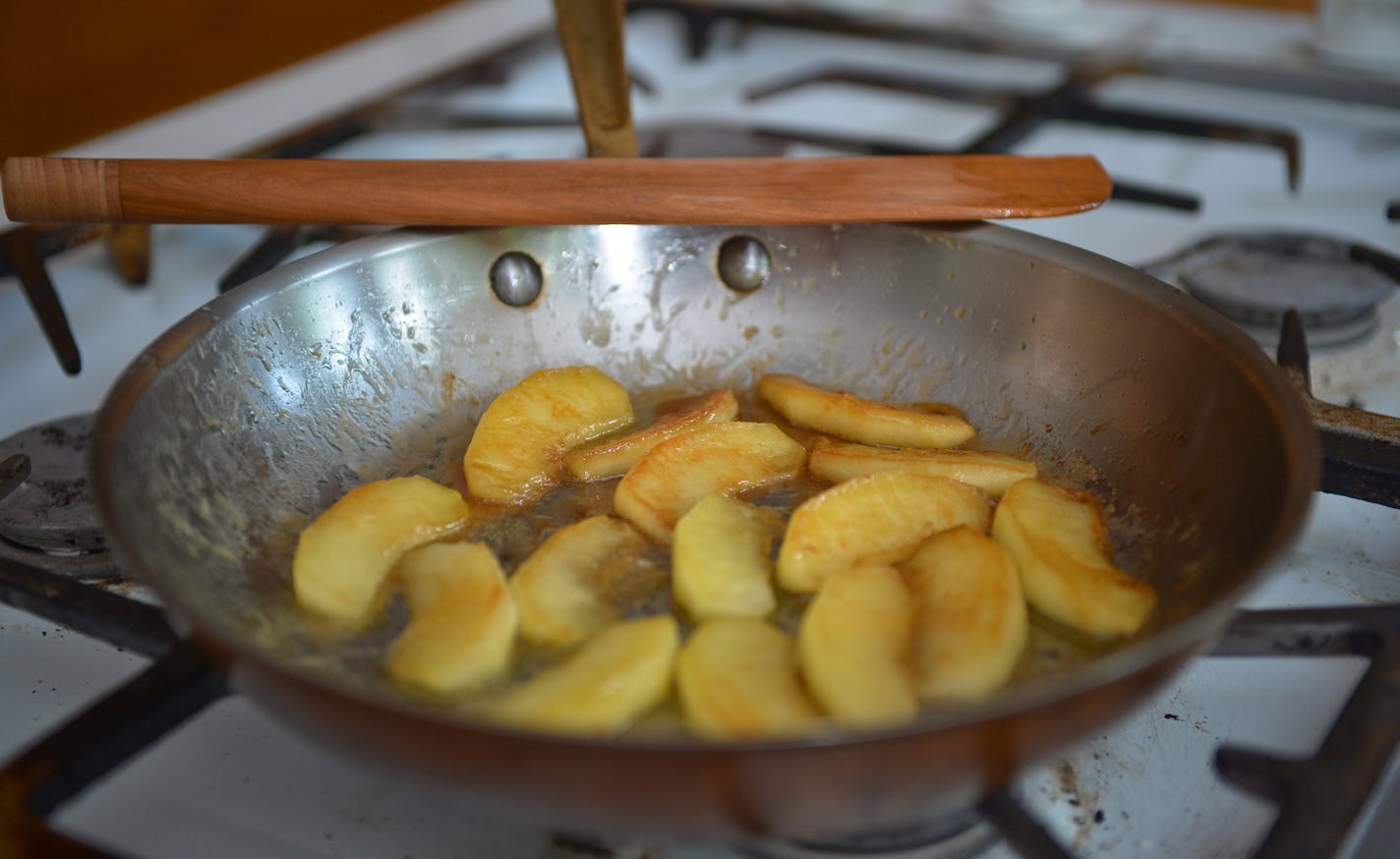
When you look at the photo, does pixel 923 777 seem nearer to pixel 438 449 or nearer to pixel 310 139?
pixel 438 449

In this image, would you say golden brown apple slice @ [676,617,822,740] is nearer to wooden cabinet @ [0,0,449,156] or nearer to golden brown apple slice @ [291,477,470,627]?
golden brown apple slice @ [291,477,470,627]

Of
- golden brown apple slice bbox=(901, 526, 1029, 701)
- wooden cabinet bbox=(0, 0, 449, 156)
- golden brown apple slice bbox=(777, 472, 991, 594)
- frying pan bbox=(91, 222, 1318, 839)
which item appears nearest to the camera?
frying pan bbox=(91, 222, 1318, 839)

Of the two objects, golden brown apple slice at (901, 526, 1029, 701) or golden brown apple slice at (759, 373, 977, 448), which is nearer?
golden brown apple slice at (901, 526, 1029, 701)

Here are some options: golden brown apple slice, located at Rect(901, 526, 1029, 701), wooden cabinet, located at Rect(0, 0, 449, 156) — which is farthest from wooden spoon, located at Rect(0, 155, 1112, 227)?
wooden cabinet, located at Rect(0, 0, 449, 156)

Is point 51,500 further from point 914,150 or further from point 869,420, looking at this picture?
point 914,150

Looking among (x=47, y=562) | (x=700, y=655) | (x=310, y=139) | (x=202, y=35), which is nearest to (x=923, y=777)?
(x=700, y=655)

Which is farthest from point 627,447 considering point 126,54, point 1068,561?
point 126,54
